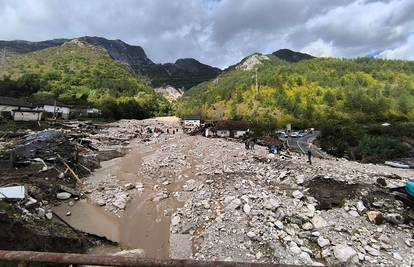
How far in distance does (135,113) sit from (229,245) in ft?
294

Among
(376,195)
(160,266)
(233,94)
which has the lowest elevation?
Result: (376,195)

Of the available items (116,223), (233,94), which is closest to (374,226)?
(116,223)

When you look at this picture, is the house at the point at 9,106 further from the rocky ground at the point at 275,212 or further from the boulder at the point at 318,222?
the boulder at the point at 318,222

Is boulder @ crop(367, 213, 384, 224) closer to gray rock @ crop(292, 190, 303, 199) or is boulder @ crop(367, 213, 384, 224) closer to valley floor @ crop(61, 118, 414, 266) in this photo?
valley floor @ crop(61, 118, 414, 266)

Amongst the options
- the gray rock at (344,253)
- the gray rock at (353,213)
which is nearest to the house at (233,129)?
the gray rock at (353,213)

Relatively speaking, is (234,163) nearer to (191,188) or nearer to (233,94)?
(191,188)

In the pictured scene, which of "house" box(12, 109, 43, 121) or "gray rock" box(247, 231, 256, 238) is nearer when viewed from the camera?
"gray rock" box(247, 231, 256, 238)

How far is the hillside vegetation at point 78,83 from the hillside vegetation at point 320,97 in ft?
88.6

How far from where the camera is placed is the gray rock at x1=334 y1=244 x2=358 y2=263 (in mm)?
9992

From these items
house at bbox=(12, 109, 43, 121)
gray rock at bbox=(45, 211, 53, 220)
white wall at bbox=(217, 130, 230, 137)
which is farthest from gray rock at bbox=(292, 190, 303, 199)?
house at bbox=(12, 109, 43, 121)

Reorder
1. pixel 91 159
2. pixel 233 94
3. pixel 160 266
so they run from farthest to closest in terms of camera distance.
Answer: pixel 233 94 < pixel 91 159 < pixel 160 266

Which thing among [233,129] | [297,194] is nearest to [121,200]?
[297,194]

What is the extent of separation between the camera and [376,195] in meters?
15.3

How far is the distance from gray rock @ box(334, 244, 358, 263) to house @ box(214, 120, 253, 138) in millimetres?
46981
